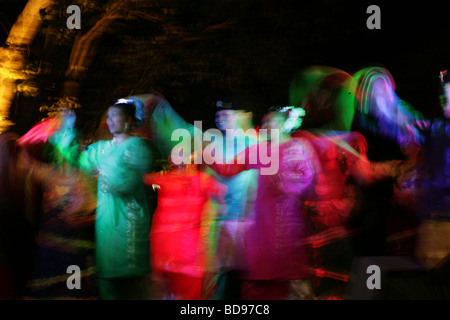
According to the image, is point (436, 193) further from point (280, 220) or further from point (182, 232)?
point (182, 232)

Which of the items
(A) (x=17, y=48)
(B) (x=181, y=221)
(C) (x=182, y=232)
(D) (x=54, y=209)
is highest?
(A) (x=17, y=48)

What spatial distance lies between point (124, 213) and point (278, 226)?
1397mm

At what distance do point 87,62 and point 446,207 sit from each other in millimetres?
5986

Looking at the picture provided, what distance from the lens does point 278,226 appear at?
408cm

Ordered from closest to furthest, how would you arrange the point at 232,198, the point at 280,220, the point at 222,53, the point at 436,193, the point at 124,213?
the point at 124,213 → the point at 436,193 → the point at 232,198 → the point at 280,220 → the point at 222,53

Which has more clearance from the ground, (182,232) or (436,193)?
(436,193)

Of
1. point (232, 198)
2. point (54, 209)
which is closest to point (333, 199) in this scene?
point (232, 198)

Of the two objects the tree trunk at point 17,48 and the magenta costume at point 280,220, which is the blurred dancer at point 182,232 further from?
the tree trunk at point 17,48

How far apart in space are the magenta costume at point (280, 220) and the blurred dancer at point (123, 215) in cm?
80

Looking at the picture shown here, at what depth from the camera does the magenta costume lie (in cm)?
402

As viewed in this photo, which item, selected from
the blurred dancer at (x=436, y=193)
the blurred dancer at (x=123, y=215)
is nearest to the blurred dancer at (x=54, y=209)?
the blurred dancer at (x=123, y=215)

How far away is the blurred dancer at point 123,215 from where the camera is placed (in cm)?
371

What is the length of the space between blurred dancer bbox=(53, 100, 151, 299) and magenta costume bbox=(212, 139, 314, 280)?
2.63 ft

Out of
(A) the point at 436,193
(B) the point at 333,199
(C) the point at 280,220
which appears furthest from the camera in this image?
(B) the point at 333,199
